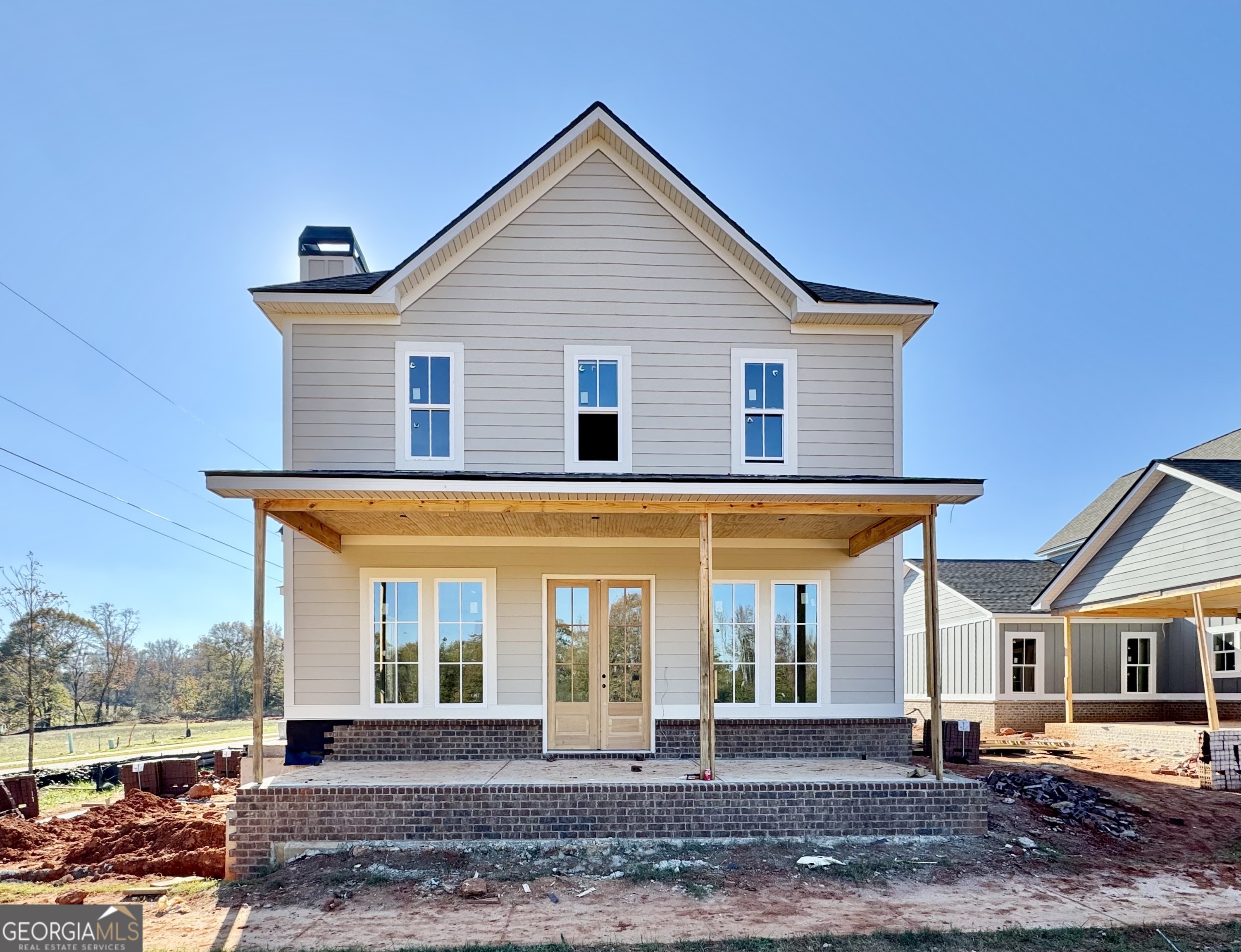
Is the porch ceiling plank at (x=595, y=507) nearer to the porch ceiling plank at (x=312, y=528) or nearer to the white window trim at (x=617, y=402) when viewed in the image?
the porch ceiling plank at (x=312, y=528)

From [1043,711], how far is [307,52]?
66.0 ft

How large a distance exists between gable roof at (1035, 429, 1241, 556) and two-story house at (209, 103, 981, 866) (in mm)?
11791

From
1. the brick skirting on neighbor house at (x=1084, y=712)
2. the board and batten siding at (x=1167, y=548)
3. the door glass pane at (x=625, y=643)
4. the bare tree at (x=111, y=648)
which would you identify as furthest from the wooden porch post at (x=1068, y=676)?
the bare tree at (x=111, y=648)

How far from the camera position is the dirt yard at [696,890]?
19.1ft

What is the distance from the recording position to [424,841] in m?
7.57

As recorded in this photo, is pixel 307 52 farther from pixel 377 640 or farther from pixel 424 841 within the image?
pixel 424 841

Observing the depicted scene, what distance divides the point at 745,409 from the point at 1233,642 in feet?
44.0

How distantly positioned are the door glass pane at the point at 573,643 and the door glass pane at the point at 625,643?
0.29m

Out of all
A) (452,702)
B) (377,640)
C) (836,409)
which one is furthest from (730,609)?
(377,640)

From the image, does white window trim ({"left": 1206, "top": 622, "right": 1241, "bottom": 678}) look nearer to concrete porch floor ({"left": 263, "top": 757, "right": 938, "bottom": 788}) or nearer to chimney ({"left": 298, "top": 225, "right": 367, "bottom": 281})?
concrete porch floor ({"left": 263, "top": 757, "right": 938, "bottom": 788})

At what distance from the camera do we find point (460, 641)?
998 cm

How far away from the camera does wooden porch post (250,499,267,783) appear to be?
7.51 meters

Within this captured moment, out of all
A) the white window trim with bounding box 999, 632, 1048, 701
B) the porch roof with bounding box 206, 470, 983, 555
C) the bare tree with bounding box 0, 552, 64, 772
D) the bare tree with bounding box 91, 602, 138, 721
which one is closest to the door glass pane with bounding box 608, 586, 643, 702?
the porch roof with bounding box 206, 470, 983, 555

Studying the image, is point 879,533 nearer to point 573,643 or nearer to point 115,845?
point 573,643
